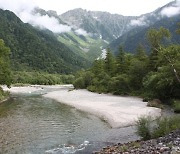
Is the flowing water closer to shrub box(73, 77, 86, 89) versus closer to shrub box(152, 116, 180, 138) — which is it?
shrub box(152, 116, 180, 138)

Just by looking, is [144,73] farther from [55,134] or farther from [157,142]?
[157,142]

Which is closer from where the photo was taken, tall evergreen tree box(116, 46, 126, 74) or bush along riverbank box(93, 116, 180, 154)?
bush along riverbank box(93, 116, 180, 154)

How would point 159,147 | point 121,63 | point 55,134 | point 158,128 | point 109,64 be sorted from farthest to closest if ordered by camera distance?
point 109,64
point 121,63
point 55,134
point 158,128
point 159,147

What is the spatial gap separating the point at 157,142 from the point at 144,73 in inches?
2497

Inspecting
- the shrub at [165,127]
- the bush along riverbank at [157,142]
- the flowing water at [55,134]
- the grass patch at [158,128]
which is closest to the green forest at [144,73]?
the flowing water at [55,134]

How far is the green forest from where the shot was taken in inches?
2594

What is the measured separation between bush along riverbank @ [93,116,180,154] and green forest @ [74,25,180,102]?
46.5ft

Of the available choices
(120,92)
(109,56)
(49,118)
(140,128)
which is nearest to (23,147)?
(140,128)

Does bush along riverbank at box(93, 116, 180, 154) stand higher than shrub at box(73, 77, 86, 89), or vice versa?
bush along riverbank at box(93, 116, 180, 154)

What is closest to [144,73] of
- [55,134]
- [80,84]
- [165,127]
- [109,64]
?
[109,64]

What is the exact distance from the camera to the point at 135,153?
2400 cm

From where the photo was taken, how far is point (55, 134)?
37812 millimetres

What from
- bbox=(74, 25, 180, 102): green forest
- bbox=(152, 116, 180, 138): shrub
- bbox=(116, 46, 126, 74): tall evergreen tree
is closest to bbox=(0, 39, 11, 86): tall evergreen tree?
bbox=(74, 25, 180, 102): green forest

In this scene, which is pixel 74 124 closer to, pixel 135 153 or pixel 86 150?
pixel 86 150
